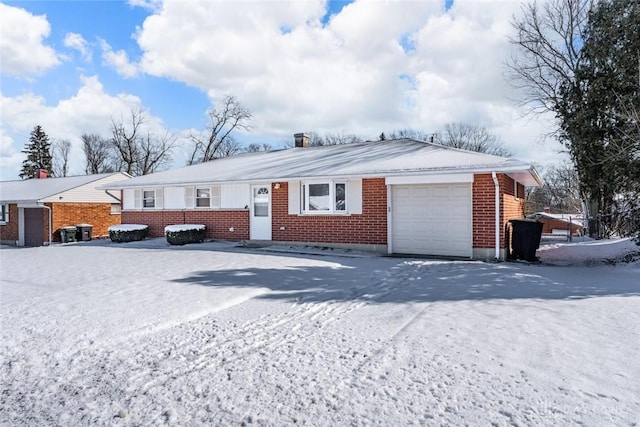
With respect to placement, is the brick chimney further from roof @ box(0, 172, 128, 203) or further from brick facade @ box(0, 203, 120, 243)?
brick facade @ box(0, 203, 120, 243)

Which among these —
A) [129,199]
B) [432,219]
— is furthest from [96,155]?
[432,219]

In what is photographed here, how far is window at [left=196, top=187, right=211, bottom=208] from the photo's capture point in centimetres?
1570

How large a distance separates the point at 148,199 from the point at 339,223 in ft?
29.8

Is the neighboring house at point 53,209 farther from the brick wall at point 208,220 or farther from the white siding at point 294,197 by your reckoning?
the white siding at point 294,197

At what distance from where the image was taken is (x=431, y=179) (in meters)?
11.2

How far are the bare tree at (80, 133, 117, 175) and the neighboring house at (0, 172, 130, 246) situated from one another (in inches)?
1027

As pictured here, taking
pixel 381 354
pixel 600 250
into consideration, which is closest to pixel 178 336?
pixel 381 354

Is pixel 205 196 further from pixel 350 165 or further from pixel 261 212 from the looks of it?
pixel 350 165

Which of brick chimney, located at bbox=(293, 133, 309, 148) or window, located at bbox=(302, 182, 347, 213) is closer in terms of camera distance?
window, located at bbox=(302, 182, 347, 213)

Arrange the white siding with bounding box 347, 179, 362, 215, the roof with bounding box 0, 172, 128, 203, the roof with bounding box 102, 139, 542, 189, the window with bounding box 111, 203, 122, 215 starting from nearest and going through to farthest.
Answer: the roof with bounding box 102, 139, 542, 189 → the white siding with bounding box 347, 179, 362, 215 → the roof with bounding box 0, 172, 128, 203 → the window with bounding box 111, 203, 122, 215

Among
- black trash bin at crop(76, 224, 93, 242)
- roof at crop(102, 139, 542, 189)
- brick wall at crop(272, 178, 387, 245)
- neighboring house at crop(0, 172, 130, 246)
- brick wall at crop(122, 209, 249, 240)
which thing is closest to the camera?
roof at crop(102, 139, 542, 189)

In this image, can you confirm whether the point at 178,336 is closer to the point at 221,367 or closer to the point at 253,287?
the point at 221,367

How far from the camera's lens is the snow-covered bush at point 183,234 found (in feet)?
47.9

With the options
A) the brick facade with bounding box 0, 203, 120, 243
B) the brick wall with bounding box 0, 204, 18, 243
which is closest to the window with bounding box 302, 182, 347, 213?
the brick facade with bounding box 0, 203, 120, 243
